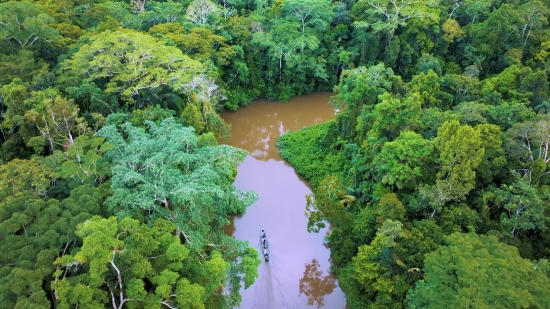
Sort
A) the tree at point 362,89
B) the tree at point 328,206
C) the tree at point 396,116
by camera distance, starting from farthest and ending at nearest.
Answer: the tree at point 362,89, the tree at point 396,116, the tree at point 328,206

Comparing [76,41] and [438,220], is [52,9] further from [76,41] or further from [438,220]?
[438,220]

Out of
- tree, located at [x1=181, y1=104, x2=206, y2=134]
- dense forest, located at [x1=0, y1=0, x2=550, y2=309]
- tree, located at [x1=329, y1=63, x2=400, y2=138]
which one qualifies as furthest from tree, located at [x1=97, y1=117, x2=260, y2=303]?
tree, located at [x1=329, y1=63, x2=400, y2=138]

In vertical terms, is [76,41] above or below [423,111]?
above

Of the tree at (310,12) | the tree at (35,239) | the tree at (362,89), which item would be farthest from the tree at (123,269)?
the tree at (310,12)

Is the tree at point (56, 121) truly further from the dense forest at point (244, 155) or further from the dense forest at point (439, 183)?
the dense forest at point (439, 183)

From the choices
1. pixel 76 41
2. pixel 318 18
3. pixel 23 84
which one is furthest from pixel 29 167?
pixel 318 18

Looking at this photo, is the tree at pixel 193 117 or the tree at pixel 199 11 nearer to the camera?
the tree at pixel 193 117
